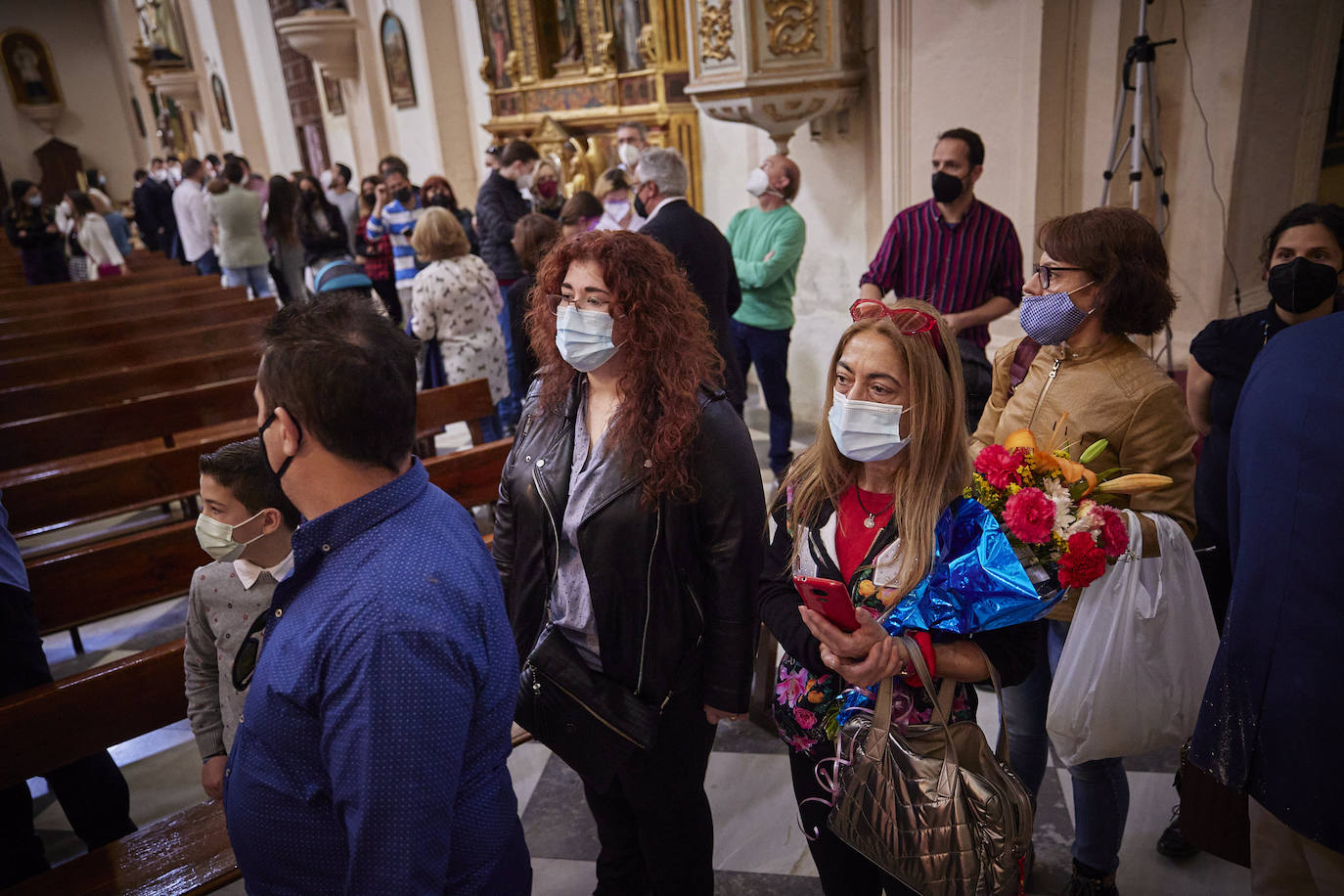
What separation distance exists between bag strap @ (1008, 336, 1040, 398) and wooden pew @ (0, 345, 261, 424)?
3.43 metres

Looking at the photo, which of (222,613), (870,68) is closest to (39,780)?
(222,613)

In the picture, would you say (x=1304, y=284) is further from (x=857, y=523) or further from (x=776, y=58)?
(x=776, y=58)

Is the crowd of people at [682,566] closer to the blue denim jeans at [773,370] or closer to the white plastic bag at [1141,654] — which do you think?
the white plastic bag at [1141,654]

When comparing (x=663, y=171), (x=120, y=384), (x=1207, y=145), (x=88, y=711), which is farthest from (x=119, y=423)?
(x=1207, y=145)

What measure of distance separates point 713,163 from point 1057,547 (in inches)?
243

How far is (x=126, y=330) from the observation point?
18.7ft

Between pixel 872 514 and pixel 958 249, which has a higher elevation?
pixel 958 249

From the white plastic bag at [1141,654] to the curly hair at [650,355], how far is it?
830 mm

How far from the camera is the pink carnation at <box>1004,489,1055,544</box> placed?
1.43 m

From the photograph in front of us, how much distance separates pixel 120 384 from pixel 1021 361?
4.33 metres

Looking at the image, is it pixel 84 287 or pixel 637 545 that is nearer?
pixel 637 545

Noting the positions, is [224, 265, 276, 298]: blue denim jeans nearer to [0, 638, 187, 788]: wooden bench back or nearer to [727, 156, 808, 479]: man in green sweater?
[727, 156, 808, 479]: man in green sweater

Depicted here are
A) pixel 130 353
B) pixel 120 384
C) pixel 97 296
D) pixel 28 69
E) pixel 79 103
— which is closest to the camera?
pixel 120 384

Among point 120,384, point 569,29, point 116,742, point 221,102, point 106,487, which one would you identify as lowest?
point 116,742
